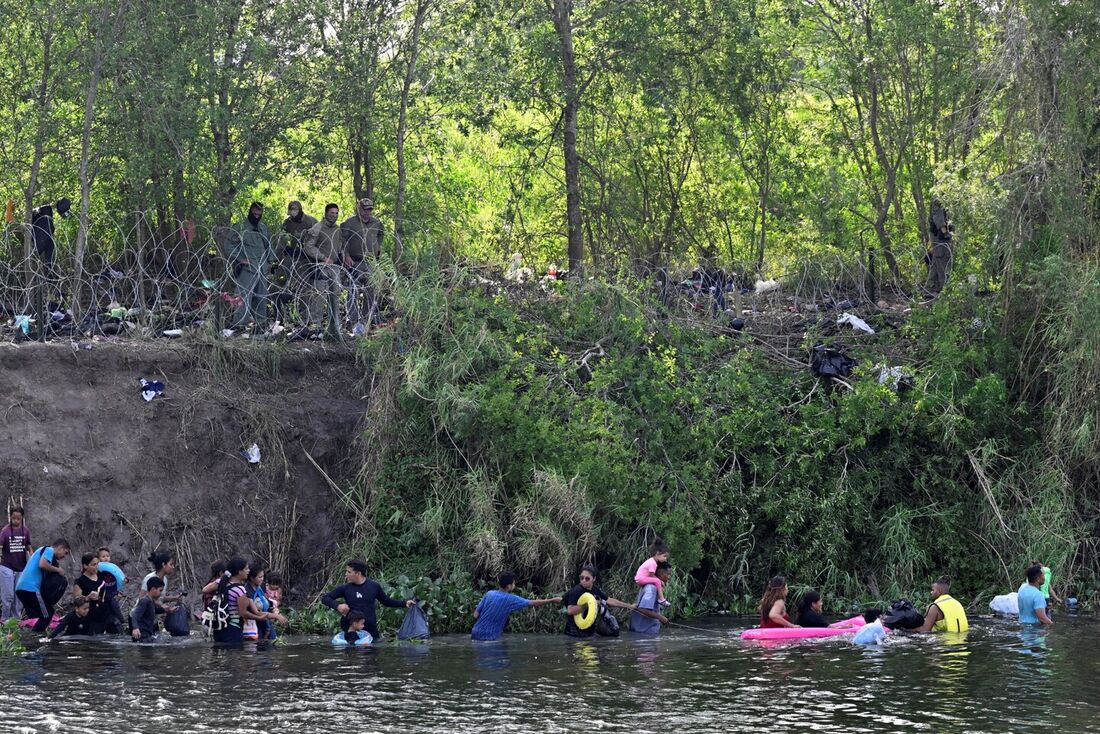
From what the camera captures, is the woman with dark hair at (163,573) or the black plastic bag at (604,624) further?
the black plastic bag at (604,624)

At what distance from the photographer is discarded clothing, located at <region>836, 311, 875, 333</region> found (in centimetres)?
2277

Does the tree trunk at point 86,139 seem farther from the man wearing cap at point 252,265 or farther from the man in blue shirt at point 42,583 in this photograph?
the man in blue shirt at point 42,583

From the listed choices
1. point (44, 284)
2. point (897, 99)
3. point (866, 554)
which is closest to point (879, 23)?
point (897, 99)

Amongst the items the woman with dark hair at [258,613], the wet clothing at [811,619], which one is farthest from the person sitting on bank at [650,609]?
the woman with dark hair at [258,613]

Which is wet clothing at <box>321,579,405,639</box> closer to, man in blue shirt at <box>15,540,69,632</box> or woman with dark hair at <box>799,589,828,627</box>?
man in blue shirt at <box>15,540,69,632</box>

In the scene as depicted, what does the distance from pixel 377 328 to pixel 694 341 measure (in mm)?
4661

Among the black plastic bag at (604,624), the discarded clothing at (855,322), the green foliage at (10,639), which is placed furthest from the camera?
the discarded clothing at (855,322)

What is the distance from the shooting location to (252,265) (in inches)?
854

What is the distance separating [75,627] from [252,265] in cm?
640

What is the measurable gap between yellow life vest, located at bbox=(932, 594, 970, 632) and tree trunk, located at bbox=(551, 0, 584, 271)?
10.1m

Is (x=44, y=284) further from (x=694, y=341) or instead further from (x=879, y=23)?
(x=879, y=23)

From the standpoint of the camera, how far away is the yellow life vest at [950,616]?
17531 mm

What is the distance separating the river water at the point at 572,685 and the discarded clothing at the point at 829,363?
4720 mm

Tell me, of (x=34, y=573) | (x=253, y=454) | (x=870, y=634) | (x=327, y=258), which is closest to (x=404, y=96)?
(x=327, y=258)
